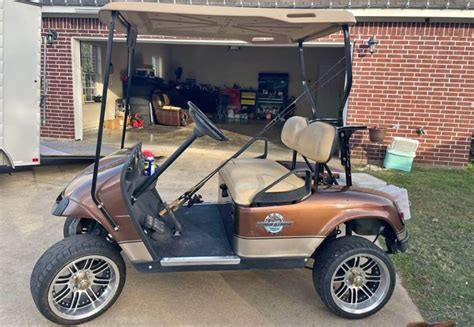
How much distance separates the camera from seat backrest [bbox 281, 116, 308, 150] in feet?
11.0

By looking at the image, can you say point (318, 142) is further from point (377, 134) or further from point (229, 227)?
point (377, 134)

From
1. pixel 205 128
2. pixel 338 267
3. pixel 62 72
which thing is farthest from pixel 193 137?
pixel 62 72

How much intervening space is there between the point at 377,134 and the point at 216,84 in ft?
29.6

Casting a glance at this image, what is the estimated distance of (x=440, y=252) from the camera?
3.67 meters

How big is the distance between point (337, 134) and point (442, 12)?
507 centimetres

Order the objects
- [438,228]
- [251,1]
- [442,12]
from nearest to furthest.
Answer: [438,228] < [442,12] < [251,1]

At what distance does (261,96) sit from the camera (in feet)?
46.3

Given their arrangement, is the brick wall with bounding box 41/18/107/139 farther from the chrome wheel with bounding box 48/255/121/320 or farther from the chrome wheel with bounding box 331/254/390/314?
the chrome wheel with bounding box 331/254/390/314

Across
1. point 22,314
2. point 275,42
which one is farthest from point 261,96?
point 22,314

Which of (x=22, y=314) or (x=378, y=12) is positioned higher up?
(x=378, y=12)

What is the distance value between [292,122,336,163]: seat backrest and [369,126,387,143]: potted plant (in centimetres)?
419

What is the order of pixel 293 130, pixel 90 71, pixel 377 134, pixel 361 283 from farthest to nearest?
pixel 90 71 < pixel 377 134 < pixel 293 130 < pixel 361 283

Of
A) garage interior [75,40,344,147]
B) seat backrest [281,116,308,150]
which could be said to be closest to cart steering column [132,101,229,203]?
seat backrest [281,116,308,150]

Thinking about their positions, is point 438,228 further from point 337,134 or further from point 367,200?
point 337,134
